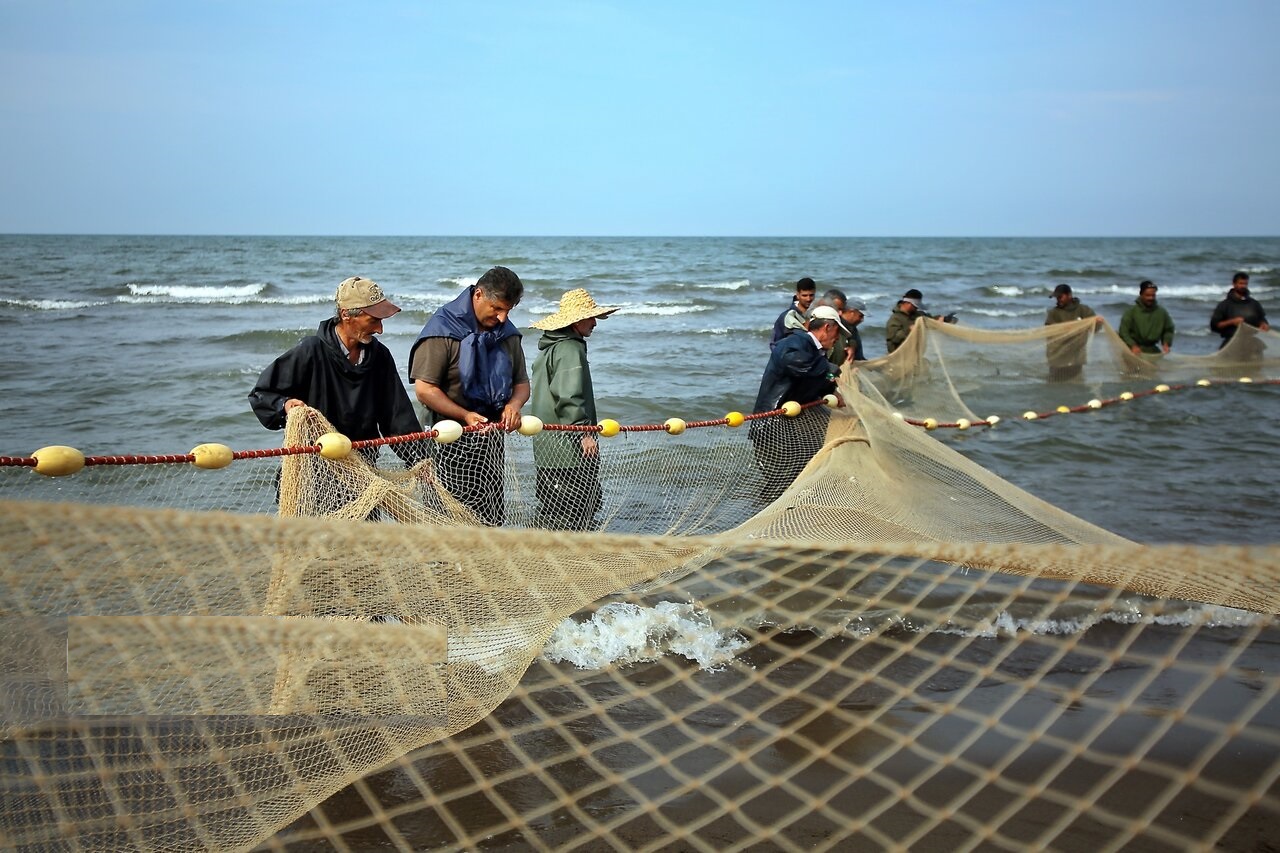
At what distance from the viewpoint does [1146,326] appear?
35.1 ft

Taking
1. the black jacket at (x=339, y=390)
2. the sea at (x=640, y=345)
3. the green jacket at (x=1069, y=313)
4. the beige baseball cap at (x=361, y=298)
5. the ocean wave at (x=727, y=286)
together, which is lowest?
the sea at (x=640, y=345)

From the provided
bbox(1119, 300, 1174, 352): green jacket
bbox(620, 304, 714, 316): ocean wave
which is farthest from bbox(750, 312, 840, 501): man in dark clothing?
bbox(620, 304, 714, 316): ocean wave

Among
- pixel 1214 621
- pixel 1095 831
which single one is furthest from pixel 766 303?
pixel 1095 831

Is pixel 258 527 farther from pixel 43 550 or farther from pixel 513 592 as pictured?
pixel 513 592

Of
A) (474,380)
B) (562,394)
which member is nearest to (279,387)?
(474,380)

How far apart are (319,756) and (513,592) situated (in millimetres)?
623

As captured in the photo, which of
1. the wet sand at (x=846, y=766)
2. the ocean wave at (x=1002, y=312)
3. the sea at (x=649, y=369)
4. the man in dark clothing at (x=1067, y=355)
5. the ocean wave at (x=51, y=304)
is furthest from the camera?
the ocean wave at (x=1002, y=312)

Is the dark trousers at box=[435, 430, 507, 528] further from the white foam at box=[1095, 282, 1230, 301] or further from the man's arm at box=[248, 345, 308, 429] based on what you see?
the white foam at box=[1095, 282, 1230, 301]

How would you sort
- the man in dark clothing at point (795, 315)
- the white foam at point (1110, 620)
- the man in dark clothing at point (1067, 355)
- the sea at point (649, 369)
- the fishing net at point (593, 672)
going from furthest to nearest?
the man in dark clothing at point (1067, 355) < the sea at point (649, 369) < the man in dark clothing at point (795, 315) < the white foam at point (1110, 620) < the fishing net at point (593, 672)

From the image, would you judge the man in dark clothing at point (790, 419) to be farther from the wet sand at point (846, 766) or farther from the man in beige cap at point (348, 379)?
the man in beige cap at point (348, 379)

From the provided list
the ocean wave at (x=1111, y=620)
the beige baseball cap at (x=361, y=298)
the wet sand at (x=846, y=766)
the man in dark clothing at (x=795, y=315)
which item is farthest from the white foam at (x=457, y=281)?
the wet sand at (x=846, y=766)

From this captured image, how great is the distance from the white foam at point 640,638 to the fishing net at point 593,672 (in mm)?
18

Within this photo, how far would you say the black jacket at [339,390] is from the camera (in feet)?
11.5

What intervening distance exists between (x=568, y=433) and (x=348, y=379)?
1.14 meters
